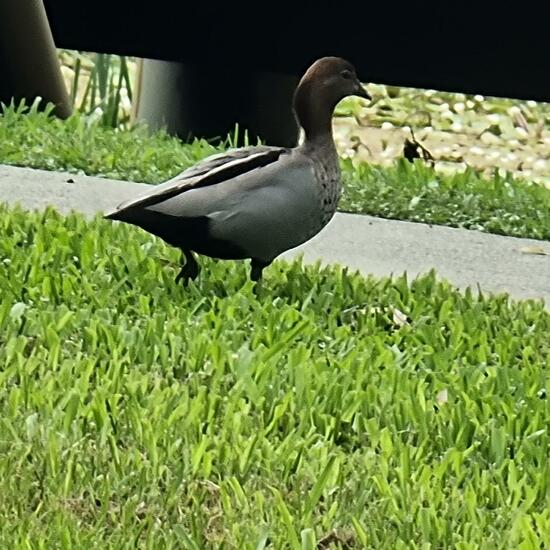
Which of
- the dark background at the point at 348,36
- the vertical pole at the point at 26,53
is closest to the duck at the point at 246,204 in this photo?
the dark background at the point at 348,36

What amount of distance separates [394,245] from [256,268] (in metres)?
1.47

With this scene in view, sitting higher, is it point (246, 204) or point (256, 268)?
point (246, 204)

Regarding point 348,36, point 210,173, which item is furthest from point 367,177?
point 210,173

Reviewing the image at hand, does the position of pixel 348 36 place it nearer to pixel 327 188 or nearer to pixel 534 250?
pixel 534 250

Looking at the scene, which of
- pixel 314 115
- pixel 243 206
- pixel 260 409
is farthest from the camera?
pixel 314 115

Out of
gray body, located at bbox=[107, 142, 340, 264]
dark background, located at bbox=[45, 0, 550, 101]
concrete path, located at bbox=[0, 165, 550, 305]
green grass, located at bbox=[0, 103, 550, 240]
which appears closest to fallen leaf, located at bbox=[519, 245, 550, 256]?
concrete path, located at bbox=[0, 165, 550, 305]

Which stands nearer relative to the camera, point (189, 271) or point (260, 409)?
point (260, 409)

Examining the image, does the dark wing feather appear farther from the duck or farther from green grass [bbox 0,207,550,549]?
green grass [bbox 0,207,550,549]

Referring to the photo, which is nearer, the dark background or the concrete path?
the concrete path

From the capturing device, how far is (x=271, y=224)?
4.42m

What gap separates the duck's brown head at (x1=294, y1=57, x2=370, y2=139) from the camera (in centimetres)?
475

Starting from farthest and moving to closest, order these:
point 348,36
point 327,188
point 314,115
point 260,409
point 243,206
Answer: point 348,36 → point 314,115 → point 327,188 → point 243,206 → point 260,409

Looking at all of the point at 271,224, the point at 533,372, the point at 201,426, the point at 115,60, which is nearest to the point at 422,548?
the point at 201,426

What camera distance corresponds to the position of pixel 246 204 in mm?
4379
